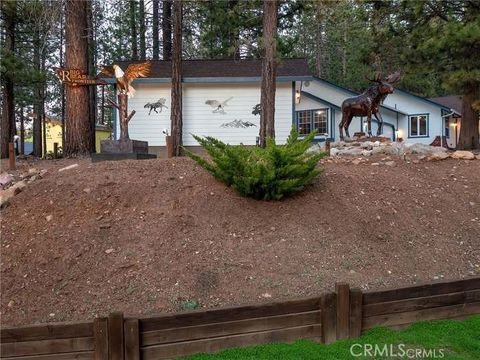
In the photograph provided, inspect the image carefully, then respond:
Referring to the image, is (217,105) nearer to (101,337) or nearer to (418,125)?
(418,125)

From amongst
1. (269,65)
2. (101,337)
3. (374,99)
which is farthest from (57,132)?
(101,337)

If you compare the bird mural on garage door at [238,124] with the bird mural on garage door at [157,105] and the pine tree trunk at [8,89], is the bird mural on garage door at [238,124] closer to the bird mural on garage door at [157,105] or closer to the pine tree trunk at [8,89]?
the bird mural on garage door at [157,105]

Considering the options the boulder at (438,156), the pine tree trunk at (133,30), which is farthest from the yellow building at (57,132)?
the boulder at (438,156)

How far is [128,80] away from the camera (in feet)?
30.4

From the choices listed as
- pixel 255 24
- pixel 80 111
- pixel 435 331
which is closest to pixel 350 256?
pixel 435 331

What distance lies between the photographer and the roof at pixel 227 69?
56.4 feet

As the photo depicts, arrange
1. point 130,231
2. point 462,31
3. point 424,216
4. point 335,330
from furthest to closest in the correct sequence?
point 462,31
point 424,216
point 130,231
point 335,330

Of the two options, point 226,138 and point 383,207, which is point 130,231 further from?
point 226,138

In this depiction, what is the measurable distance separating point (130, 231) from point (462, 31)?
354 inches

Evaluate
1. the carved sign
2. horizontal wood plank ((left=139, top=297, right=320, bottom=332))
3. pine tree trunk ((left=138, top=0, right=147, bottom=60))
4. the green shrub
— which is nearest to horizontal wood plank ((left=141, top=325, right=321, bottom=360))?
horizontal wood plank ((left=139, top=297, right=320, bottom=332))

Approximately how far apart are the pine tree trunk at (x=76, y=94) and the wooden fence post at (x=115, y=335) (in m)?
8.71

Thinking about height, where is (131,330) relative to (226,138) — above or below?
below

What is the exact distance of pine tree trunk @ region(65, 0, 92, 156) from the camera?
37.9 ft

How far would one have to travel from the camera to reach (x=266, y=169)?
5.71 meters
